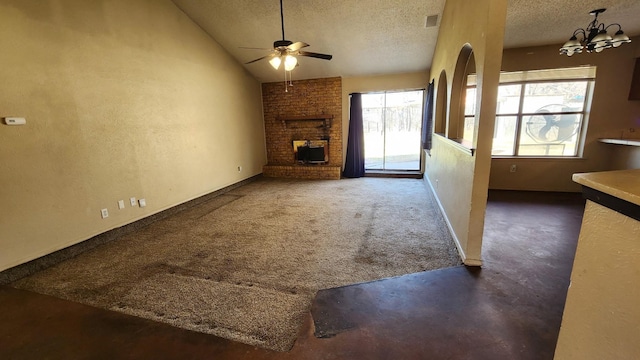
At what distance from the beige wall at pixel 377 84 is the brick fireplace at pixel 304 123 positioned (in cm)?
13

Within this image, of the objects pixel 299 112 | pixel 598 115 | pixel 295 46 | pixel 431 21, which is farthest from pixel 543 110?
pixel 299 112

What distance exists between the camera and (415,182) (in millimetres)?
6055

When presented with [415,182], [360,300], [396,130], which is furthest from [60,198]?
[396,130]

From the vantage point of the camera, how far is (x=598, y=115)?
14.1ft

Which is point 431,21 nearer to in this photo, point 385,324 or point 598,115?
point 598,115

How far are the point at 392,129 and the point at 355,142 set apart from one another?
1098 mm

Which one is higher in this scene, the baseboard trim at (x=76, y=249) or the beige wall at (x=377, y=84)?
the beige wall at (x=377, y=84)

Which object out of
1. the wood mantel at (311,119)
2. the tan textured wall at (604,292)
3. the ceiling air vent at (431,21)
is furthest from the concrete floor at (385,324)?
the wood mantel at (311,119)

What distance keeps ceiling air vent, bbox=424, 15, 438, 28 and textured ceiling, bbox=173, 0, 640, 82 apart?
0.06 meters

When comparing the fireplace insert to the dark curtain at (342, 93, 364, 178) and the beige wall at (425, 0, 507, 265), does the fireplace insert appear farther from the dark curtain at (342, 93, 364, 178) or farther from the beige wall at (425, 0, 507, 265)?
the beige wall at (425, 0, 507, 265)

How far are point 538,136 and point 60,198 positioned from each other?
7218mm

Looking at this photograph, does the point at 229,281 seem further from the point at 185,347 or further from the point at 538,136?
the point at 538,136

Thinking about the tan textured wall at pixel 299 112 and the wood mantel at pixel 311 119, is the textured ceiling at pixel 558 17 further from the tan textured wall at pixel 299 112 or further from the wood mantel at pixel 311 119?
the wood mantel at pixel 311 119

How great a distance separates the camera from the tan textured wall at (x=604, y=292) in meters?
0.60
